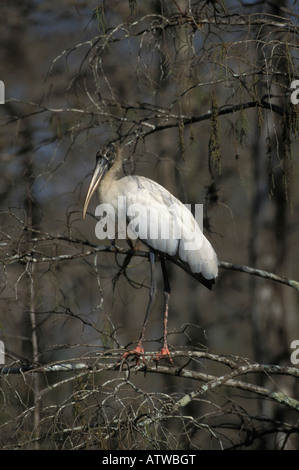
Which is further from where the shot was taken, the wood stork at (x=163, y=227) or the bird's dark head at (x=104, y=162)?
the bird's dark head at (x=104, y=162)

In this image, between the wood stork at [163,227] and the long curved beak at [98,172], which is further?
the long curved beak at [98,172]

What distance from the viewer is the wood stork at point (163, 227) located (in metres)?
5.79

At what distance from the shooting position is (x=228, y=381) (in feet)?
15.7

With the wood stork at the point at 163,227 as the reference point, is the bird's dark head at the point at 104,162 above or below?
above

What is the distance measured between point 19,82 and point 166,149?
2589 millimetres

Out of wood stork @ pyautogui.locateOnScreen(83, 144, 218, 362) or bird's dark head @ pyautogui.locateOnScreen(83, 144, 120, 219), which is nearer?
wood stork @ pyautogui.locateOnScreen(83, 144, 218, 362)

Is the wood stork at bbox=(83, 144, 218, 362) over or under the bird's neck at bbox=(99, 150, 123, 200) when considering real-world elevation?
under

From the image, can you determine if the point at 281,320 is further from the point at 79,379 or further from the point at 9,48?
the point at 9,48

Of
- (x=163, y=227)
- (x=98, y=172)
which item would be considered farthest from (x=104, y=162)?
(x=163, y=227)

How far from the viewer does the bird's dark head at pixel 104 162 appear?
6.27 metres

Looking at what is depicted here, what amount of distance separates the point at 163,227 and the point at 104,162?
0.89 metres

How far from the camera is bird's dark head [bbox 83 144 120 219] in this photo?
6.27 metres

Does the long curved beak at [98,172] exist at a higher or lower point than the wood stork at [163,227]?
higher

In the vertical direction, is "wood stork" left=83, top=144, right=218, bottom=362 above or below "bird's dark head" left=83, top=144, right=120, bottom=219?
below
